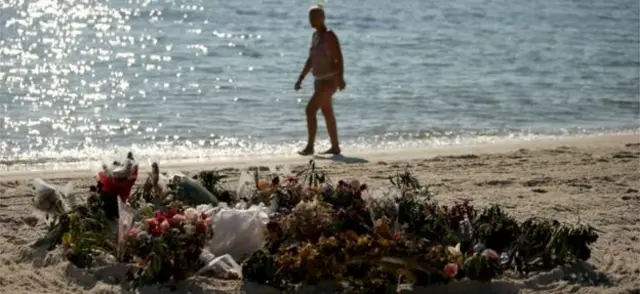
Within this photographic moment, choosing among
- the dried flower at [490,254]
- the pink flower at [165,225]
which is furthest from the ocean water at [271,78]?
the dried flower at [490,254]

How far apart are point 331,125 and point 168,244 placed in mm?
5417

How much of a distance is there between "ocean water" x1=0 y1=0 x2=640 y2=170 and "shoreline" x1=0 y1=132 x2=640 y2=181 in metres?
0.47

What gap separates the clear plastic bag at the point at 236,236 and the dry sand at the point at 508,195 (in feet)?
1.60

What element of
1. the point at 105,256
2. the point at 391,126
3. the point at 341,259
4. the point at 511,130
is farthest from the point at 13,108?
the point at 341,259

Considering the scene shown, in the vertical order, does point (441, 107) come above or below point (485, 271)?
above

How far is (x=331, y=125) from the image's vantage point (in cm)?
1283

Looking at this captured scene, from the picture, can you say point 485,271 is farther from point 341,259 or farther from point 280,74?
point 280,74

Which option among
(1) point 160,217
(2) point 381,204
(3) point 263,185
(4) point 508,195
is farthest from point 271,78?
(1) point 160,217

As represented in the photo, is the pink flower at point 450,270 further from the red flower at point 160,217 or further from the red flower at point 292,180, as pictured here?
the red flower at point 160,217

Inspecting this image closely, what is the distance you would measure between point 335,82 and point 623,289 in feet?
17.8

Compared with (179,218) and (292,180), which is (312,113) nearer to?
(292,180)

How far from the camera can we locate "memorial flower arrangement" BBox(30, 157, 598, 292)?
24.3 feet

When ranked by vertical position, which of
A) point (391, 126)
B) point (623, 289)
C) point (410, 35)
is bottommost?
point (623, 289)

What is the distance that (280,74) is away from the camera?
A: 1986cm
